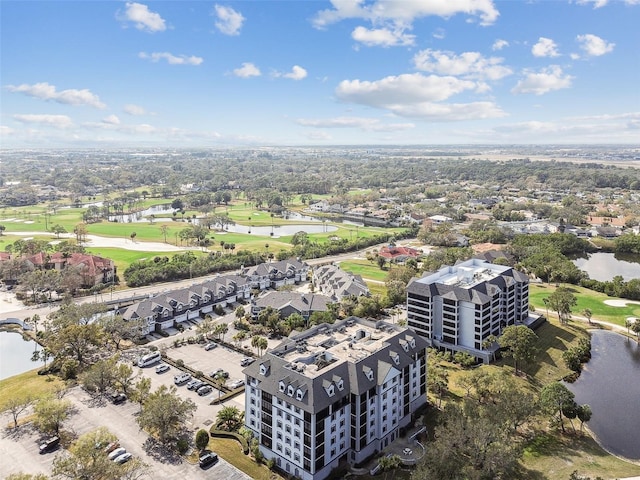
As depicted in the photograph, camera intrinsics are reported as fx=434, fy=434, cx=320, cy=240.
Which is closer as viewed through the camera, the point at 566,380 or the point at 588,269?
the point at 566,380

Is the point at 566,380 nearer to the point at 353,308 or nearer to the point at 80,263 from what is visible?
the point at 353,308

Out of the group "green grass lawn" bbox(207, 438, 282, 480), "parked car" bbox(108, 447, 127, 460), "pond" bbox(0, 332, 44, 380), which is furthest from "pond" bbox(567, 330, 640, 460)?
"pond" bbox(0, 332, 44, 380)

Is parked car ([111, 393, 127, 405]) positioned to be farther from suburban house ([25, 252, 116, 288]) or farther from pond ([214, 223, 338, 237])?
pond ([214, 223, 338, 237])

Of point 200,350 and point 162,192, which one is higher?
point 162,192

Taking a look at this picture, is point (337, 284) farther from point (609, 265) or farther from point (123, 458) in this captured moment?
point (609, 265)

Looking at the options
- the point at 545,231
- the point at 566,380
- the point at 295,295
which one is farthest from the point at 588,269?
the point at 295,295

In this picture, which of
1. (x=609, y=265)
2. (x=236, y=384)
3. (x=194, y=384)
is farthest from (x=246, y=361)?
(x=609, y=265)
